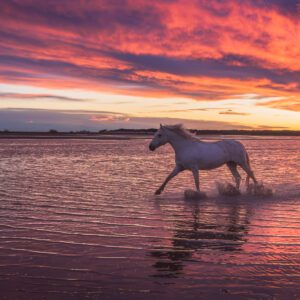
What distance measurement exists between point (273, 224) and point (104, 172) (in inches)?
397

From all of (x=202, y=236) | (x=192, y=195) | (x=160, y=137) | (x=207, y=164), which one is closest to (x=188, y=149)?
(x=207, y=164)

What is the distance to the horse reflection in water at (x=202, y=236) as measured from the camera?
5.39 metres

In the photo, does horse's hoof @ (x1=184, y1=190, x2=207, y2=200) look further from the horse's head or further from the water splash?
the horse's head

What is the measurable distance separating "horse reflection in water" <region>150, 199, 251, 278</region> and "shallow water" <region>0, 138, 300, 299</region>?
0.01 metres

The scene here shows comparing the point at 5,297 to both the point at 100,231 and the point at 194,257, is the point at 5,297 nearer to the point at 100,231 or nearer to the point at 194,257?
the point at 194,257

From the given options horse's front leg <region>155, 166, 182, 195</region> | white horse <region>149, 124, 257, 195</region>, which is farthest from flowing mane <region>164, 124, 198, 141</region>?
horse's front leg <region>155, 166, 182, 195</region>

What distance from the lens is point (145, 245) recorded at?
618 centimetres

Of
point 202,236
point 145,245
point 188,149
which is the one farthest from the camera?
point 188,149

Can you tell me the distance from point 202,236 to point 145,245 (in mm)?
1032

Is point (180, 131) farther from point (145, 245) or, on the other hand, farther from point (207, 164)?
point (145, 245)

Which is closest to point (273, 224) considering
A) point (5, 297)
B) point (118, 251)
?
point (118, 251)

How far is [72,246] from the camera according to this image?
6.10 m

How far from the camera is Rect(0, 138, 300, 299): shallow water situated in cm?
450

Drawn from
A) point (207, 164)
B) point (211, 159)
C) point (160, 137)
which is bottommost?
point (207, 164)
